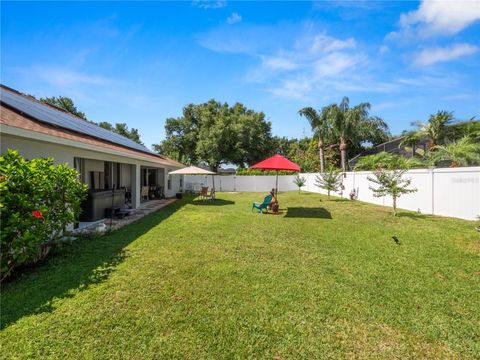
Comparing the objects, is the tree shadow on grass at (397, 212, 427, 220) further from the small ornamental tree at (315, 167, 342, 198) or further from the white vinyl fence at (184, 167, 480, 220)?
the small ornamental tree at (315, 167, 342, 198)

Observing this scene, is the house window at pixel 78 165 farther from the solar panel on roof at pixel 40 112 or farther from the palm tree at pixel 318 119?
the palm tree at pixel 318 119

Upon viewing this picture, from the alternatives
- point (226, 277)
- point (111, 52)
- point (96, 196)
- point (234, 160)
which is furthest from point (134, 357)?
Answer: point (234, 160)

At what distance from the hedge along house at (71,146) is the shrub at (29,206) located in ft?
3.78

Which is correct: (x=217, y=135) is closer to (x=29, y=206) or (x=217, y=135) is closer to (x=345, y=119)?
(x=345, y=119)

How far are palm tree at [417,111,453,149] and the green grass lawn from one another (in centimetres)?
1248

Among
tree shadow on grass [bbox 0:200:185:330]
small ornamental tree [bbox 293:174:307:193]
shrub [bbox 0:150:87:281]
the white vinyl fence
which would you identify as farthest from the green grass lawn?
small ornamental tree [bbox 293:174:307:193]

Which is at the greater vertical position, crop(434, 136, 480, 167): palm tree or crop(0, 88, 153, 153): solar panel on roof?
crop(0, 88, 153, 153): solar panel on roof

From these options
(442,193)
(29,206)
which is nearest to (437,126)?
(442,193)

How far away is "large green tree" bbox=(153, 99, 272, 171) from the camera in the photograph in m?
28.6

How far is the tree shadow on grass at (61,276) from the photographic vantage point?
10.6ft

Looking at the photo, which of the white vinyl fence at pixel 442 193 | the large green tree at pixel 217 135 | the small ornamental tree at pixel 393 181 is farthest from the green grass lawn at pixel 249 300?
the large green tree at pixel 217 135

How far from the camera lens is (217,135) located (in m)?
28.0

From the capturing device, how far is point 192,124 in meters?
33.0

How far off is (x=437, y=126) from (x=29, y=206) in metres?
20.5
